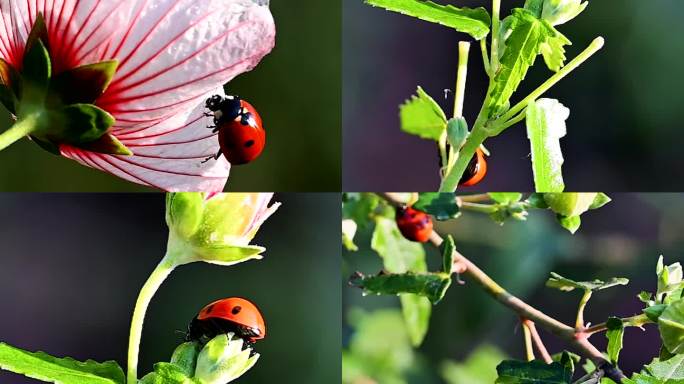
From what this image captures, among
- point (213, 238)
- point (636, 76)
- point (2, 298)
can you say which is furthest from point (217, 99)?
point (636, 76)

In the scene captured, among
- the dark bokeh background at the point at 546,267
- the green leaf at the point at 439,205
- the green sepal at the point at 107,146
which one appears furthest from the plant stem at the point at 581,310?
the green sepal at the point at 107,146

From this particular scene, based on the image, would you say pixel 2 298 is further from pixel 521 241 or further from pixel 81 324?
pixel 521 241

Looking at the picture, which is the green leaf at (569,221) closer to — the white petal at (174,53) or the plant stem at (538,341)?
the plant stem at (538,341)

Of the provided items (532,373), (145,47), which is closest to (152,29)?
(145,47)

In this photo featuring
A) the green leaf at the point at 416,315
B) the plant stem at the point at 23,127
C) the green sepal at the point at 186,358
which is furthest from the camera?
the green leaf at the point at 416,315

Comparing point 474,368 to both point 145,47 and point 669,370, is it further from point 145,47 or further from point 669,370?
point 145,47
